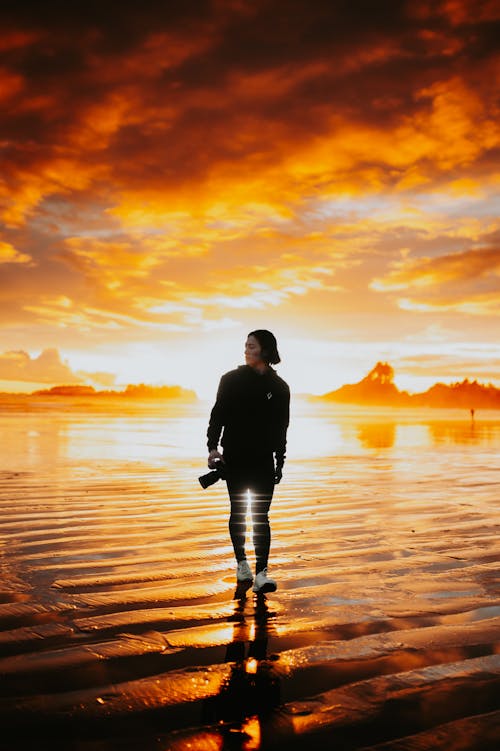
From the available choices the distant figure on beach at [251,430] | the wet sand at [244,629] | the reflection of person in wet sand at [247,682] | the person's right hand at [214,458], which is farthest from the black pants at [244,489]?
the reflection of person in wet sand at [247,682]

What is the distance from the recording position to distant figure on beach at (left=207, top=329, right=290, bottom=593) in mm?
5680

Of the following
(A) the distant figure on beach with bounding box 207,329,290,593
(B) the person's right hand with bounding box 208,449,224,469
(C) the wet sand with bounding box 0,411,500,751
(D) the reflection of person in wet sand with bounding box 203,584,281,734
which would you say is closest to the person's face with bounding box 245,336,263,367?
Result: (A) the distant figure on beach with bounding box 207,329,290,593

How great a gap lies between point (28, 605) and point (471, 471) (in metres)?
11.8

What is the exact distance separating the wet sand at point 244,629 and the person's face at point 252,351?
6.24 feet

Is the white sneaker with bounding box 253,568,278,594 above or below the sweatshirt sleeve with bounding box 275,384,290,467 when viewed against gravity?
below

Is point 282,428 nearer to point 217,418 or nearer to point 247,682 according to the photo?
point 217,418

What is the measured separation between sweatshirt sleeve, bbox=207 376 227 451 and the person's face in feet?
0.98

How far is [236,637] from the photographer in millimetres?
4184

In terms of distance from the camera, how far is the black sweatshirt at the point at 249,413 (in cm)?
570

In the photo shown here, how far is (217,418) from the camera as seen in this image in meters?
5.80

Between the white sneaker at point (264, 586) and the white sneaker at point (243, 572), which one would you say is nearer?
the white sneaker at point (264, 586)

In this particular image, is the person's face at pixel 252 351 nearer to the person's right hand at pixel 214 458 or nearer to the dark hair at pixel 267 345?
the dark hair at pixel 267 345

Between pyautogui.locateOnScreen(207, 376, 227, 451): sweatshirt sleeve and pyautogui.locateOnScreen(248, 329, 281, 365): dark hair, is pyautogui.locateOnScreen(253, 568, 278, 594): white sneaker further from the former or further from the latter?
pyautogui.locateOnScreen(248, 329, 281, 365): dark hair

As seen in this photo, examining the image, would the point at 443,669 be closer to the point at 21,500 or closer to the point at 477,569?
the point at 477,569
